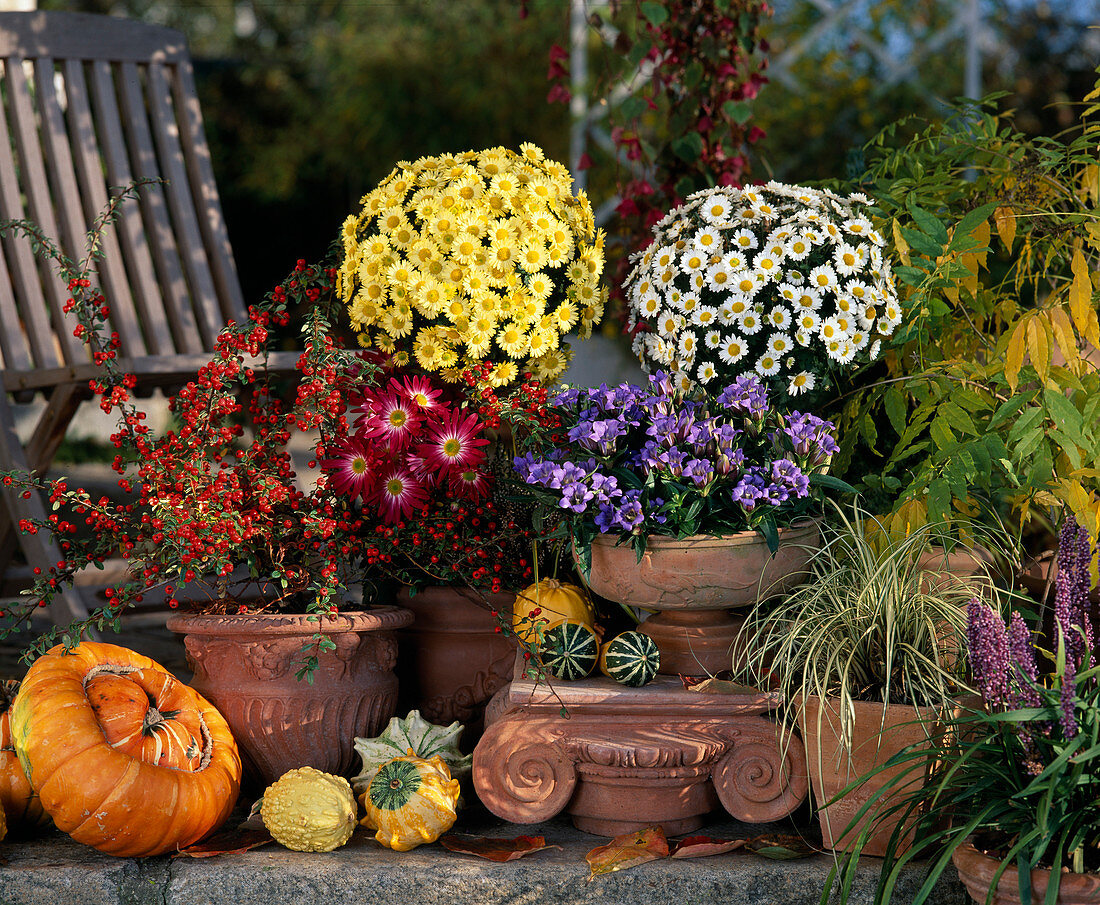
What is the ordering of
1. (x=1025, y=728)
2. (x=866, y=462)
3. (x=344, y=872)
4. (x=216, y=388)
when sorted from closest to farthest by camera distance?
(x=1025, y=728) → (x=344, y=872) → (x=216, y=388) → (x=866, y=462)

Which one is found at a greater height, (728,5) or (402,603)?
(728,5)

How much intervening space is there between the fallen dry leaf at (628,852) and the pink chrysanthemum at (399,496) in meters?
0.63

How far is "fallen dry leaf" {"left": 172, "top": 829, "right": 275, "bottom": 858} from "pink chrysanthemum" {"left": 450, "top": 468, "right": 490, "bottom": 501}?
2.08 feet

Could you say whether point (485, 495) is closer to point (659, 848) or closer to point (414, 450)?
point (414, 450)

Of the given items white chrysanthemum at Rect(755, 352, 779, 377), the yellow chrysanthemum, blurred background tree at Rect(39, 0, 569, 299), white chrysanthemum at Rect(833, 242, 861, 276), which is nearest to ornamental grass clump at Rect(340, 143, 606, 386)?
the yellow chrysanthemum

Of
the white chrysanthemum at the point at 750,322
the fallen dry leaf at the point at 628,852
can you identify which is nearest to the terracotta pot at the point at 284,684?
the fallen dry leaf at the point at 628,852

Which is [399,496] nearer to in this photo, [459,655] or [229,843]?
[459,655]

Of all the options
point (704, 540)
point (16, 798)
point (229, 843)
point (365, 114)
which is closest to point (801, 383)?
point (704, 540)

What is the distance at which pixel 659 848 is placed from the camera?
1.59 meters

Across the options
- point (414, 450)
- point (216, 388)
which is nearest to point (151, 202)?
point (216, 388)

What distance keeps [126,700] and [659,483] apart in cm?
89

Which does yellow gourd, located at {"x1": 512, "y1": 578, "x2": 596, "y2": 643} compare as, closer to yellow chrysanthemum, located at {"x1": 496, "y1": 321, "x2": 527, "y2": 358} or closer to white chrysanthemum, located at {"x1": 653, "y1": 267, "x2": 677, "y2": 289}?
yellow chrysanthemum, located at {"x1": 496, "y1": 321, "x2": 527, "y2": 358}

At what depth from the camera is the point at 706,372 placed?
194 cm

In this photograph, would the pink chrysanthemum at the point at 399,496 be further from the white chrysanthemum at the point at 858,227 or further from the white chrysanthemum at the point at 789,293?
the white chrysanthemum at the point at 858,227
